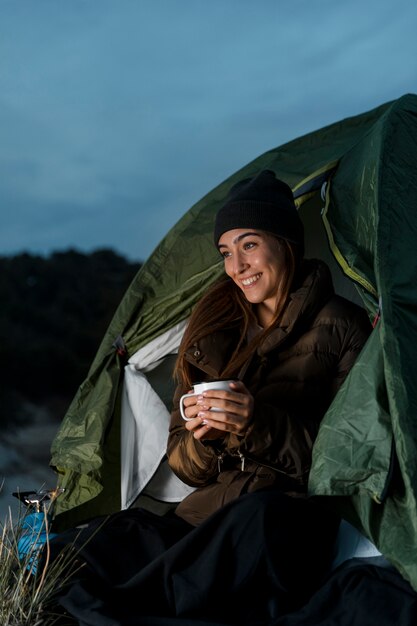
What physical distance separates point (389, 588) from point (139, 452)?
1.33 metres

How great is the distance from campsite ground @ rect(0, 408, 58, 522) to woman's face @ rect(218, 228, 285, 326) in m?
8.11

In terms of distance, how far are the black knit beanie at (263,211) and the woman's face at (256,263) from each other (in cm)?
3

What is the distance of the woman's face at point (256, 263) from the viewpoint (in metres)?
2.80

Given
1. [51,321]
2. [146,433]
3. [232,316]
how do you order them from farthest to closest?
[51,321], [146,433], [232,316]

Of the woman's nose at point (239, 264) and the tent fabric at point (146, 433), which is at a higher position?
the woman's nose at point (239, 264)

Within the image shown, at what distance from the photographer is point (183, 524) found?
2736 millimetres

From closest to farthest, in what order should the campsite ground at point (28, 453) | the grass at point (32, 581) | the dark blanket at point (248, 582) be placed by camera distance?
the dark blanket at point (248, 582) < the grass at point (32, 581) < the campsite ground at point (28, 453)

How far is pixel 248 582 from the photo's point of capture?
7.63ft

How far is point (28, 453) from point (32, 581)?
9306 millimetres

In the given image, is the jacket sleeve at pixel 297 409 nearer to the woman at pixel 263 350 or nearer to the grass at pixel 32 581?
the woman at pixel 263 350

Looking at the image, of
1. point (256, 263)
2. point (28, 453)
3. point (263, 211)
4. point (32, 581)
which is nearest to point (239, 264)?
point (256, 263)

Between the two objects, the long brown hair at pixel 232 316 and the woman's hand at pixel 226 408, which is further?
the long brown hair at pixel 232 316

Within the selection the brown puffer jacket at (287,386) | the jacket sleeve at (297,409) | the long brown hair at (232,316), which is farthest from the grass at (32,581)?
the long brown hair at (232,316)

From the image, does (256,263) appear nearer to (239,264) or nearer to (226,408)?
(239,264)
